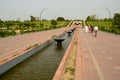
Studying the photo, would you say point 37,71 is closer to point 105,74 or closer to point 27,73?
point 27,73

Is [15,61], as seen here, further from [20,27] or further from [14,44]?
[20,27]

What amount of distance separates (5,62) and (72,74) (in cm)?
353

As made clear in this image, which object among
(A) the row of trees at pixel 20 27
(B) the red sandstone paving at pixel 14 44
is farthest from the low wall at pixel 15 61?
(A) the row of trees at pixel 20 27

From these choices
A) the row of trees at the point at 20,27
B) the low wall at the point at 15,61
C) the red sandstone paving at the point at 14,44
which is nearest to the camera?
the low wall at the point at 15,61

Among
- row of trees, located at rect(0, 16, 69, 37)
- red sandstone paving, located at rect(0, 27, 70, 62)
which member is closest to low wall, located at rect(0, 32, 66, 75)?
red sandstone paving, located at rect(0, 27, 70, 62)

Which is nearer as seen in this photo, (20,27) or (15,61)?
Answer: (15,61)

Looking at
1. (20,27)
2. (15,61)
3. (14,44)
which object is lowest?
(20,27)

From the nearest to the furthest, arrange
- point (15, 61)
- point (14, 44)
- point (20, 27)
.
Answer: point (15, 61) < point (14, 44) < point (20, 27)

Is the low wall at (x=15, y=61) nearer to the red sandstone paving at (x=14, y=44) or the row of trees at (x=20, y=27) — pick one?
the red sandstone paving at (x=14, y=44)

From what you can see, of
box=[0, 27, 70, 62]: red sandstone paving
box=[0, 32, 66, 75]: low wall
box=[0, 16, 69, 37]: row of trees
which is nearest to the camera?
box=[0, 32, 66, 75]: low wall

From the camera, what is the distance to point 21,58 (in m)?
12.1

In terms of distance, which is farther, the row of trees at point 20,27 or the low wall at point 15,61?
the row of trees at point 20,27

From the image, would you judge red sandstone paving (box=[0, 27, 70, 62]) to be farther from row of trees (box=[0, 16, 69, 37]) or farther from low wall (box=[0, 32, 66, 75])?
row of trees (box=[0, 16, 69, 37])

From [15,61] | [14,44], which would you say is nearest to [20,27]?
[14,44]
